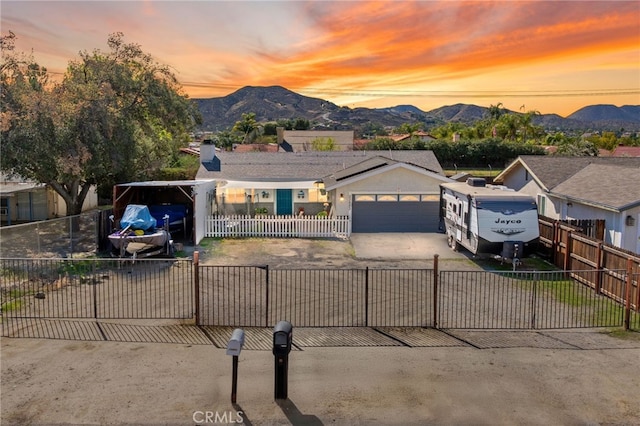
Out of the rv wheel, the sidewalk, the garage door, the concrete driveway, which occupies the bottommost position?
the sidewalk

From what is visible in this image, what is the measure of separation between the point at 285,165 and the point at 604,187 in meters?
16.9

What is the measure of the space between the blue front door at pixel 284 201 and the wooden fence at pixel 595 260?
13.2 metres

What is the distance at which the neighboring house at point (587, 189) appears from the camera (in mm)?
17250

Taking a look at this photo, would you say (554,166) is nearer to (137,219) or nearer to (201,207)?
(201,207)

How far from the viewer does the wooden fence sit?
39.2 ft

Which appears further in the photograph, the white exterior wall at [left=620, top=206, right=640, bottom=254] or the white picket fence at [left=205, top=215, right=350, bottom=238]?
the white picket fence at [left=205, top=215, right=350, bottom=238]

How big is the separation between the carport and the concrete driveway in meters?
6.52

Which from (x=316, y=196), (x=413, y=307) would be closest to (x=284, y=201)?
(x=316, y=196)

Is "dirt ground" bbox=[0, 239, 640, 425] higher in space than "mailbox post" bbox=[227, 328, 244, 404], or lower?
lower

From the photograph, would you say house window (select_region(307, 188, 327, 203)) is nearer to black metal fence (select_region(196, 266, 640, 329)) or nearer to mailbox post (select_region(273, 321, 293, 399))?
black metal fence (select_region(196, 266, 640, 329))

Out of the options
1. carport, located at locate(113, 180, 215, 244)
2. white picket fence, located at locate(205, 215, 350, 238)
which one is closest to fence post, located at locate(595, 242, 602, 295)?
white picket fence, located at locate(205, 215, 350, 238)

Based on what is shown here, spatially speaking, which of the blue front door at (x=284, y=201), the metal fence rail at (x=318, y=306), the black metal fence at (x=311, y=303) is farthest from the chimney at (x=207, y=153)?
the metal fence rail at (x=318, y=306)

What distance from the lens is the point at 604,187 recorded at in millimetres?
19672

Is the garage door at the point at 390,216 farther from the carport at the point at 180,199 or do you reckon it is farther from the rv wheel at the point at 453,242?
the carport at the point at 180,199
